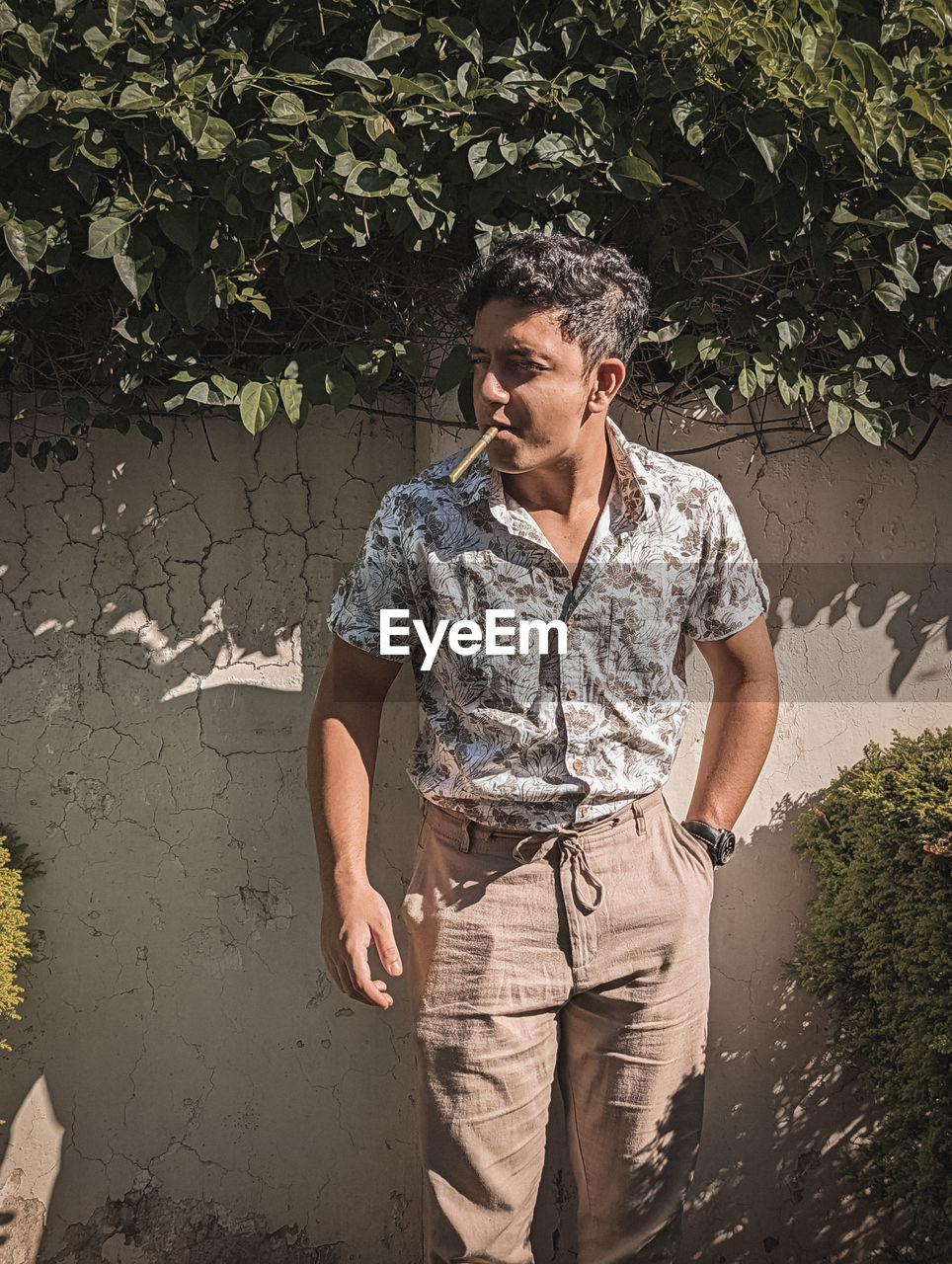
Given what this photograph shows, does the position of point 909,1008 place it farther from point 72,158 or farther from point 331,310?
point 72,158

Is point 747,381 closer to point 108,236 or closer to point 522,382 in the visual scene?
point 522,382

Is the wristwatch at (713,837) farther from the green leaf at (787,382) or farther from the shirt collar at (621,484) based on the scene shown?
the green leaf at (787,382)

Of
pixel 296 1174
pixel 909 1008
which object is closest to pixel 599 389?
pixel 909 1008

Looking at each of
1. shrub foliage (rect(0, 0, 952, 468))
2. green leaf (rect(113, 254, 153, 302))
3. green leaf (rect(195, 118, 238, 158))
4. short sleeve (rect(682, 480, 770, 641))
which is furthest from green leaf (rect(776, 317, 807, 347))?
green leaf (rect(113, 254, 153, 302))

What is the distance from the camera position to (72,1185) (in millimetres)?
2656

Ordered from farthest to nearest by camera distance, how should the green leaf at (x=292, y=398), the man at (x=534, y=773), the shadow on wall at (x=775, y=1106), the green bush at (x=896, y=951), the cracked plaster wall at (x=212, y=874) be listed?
1. the shadow on wall at (x=775, y=1106)
2. the cracked plaster wall at (x=212, y=874)
3. the green bush at (x=896, y=951)
4. the green leaf at (x=292, y=398)
5. the man at (x=534, y=773)

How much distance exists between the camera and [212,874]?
2682 mm

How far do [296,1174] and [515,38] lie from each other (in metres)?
2.71

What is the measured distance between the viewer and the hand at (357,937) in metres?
1.90

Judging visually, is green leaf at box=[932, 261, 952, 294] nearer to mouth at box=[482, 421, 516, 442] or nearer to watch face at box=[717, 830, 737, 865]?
mouth at box=[482, 421, 516, 442]

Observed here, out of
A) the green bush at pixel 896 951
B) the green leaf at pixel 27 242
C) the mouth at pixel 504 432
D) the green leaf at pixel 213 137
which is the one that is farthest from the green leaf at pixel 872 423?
the green leaf at pixel 27 242

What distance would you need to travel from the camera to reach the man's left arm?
87.1 inches

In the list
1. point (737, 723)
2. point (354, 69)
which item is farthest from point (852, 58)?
point (737, 723)

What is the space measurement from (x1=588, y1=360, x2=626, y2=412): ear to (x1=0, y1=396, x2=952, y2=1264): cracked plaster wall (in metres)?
0.62
